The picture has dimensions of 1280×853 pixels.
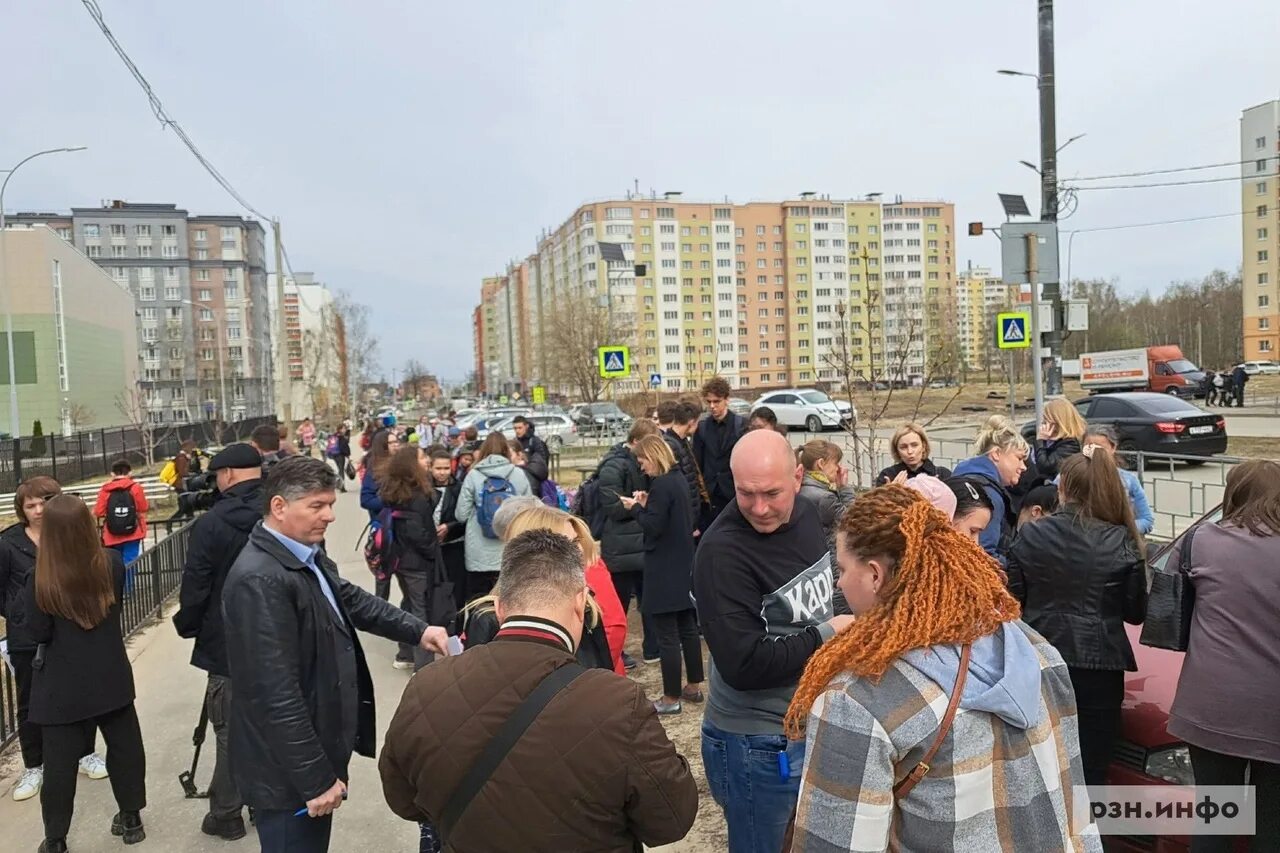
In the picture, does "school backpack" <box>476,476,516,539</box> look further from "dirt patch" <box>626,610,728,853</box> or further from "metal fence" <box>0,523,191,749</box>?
"metal fence" <box>0,523,191,749</box>

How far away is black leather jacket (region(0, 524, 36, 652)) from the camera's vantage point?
433 cm

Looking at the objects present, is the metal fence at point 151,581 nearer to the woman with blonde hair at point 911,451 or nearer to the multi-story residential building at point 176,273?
the woman with blonde hair at point 911,451

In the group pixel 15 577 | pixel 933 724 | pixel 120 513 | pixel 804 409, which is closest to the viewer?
pixel 933 724

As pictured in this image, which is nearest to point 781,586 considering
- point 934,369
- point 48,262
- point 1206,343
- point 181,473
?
point 934,369

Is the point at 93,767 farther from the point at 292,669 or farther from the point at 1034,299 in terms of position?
the point at 1034,299

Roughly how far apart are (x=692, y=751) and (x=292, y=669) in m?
2.88

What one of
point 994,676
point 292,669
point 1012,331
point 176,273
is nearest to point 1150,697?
point 994,676

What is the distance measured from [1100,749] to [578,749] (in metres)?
2.46

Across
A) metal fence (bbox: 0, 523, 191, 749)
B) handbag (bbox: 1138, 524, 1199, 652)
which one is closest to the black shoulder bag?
handbag (bbox: 1138, 524, 1199, 652)

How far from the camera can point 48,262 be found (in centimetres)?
5122

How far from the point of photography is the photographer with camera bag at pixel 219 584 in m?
4.11

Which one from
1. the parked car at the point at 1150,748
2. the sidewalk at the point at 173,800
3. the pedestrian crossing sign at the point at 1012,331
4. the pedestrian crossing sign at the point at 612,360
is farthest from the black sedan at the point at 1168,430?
the sidewalk at the point at 173,800

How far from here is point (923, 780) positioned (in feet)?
5.59

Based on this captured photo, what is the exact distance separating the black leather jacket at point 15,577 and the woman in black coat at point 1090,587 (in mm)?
4732
